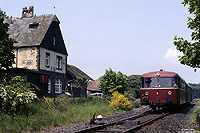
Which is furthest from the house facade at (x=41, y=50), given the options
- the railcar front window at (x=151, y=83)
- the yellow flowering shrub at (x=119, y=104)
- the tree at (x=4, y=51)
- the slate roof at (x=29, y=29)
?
the railcar front window at (x=151, y=83)

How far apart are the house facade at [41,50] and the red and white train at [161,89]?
13.4 metres

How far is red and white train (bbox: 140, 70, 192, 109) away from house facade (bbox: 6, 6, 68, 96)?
13370mm

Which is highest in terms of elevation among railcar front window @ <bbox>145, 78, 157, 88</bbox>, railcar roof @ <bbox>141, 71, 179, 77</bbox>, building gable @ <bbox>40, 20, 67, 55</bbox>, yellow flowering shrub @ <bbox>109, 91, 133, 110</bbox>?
building gable @ <bbox>40, 20, 67, 55</bbox>

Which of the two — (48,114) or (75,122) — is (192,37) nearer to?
(75,122)

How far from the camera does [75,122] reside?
13055mm

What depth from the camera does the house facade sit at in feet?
94.8

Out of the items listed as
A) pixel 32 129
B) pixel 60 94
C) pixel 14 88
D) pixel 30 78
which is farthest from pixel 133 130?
pixel 60 94

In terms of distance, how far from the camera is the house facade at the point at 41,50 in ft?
94.8

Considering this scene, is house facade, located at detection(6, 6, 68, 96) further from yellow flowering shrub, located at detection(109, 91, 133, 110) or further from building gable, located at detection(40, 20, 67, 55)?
yellow flowering shrub, located at detection(109, 91, 133, 110)

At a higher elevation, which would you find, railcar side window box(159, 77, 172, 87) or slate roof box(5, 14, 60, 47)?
slate roof box(5, 14, 60, 47)

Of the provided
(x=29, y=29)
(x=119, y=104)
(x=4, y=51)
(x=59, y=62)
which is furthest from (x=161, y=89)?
(x=29, y=29)

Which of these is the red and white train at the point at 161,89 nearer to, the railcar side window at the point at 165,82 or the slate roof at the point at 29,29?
the railcar side window at the point at 165,82

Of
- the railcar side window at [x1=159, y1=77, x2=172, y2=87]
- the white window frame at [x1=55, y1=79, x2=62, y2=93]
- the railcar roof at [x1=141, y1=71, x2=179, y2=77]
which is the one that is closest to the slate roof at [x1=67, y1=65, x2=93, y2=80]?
the white window frame at [x1=55, y1=79, x2=62, y2=93]

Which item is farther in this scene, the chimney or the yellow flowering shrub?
the chimney
